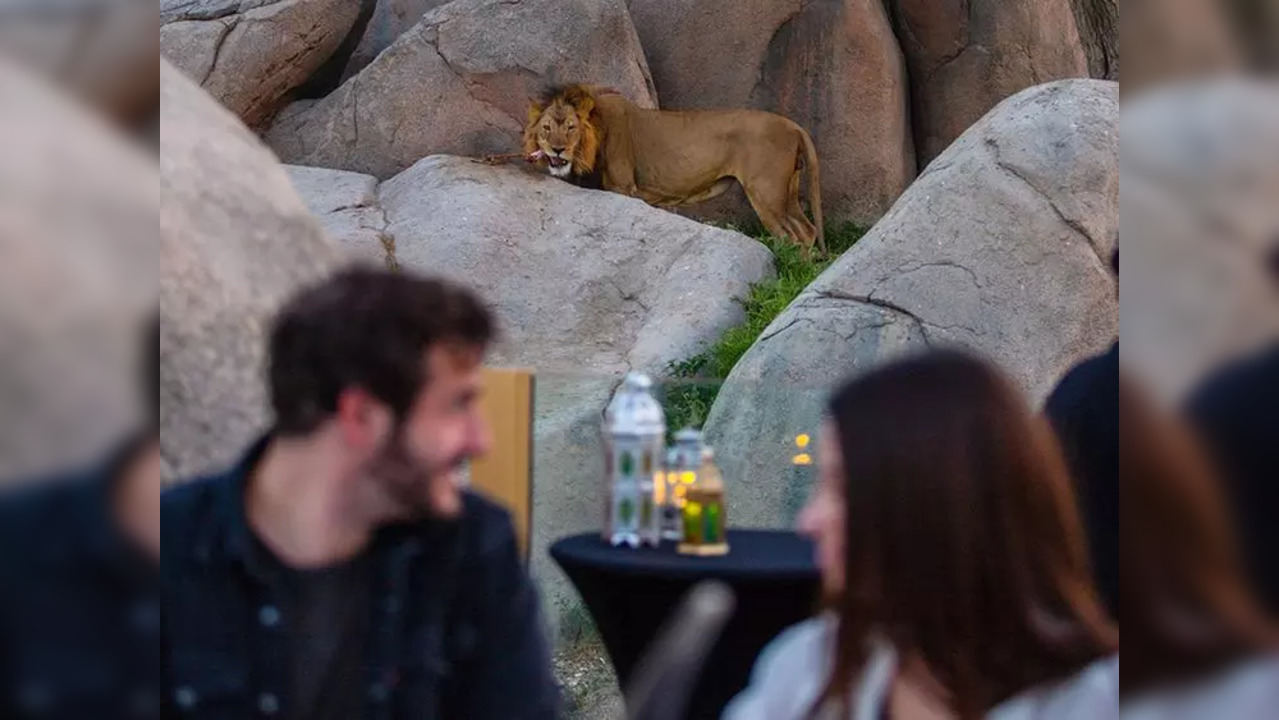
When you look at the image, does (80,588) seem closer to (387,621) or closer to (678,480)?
(387,621)

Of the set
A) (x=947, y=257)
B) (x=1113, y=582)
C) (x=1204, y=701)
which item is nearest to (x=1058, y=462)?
(x=1113, y=582)

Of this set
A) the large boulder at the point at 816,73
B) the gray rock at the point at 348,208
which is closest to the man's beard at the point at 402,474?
the gray rock at the point at 348,208

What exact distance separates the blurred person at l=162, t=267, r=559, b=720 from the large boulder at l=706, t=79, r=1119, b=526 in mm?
882

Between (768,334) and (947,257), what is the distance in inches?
11.8

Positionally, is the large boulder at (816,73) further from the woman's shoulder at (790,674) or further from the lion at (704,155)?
the woman's shoulder at (790,674)

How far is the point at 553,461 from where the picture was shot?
4.75ft

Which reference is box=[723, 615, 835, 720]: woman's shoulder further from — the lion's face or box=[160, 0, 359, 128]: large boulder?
box=[160, 0, 359, 128]: large boulder

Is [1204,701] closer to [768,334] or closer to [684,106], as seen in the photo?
[768,334]

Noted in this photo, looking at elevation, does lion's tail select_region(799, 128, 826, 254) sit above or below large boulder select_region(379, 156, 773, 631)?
above

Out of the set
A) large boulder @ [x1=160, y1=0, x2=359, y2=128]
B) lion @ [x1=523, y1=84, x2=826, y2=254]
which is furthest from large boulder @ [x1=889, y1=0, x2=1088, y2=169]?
large boulder @ [x1=160, y1=0, x2=359, y2=128]

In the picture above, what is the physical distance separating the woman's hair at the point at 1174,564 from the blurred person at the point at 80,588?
542 millimetres

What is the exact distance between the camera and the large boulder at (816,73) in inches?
233

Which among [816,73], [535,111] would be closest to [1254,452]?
[535,111]

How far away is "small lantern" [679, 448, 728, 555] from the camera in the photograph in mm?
1407
